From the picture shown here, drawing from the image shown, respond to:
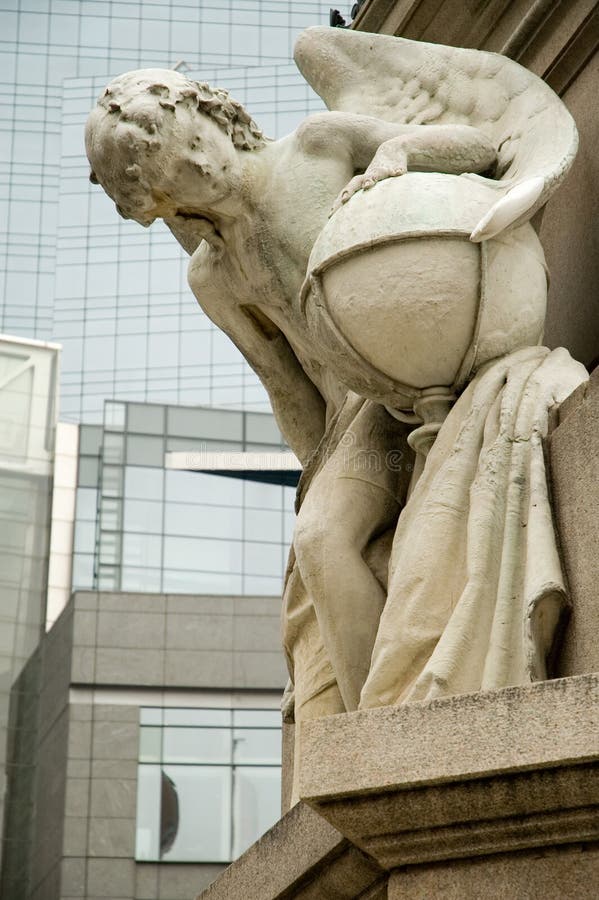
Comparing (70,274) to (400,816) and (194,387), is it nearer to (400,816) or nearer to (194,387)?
(194,387)

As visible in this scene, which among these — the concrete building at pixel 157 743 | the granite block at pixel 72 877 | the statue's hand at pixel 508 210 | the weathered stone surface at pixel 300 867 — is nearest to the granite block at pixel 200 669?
the concrete building at pixel 157 743

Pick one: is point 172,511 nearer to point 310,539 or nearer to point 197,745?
point 197,745

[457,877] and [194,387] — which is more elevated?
[457,877]

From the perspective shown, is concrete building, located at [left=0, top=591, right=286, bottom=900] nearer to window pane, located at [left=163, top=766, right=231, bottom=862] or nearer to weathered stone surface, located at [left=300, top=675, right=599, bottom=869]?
window pane, located at [left=163, top=766, right=231, bottom=862]

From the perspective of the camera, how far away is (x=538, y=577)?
5055mm

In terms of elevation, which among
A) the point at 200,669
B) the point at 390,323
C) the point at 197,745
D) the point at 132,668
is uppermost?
the point at 390,323

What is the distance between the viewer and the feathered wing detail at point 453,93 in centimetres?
626

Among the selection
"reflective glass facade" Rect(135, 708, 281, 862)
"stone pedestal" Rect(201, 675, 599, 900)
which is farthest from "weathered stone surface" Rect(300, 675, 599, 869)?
"reflective glass facade" Rect(135, 708, 281, 862)

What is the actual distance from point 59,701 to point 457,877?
3352 centimetres

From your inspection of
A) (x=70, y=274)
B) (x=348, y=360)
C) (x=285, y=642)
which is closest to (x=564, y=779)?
(x=348, y=360)

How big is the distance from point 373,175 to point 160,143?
78 cm

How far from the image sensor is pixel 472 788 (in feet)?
14.8

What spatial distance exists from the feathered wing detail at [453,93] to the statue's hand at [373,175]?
0.28m

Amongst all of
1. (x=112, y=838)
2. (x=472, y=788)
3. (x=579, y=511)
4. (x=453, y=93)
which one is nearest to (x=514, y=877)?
(x=472, y=788)
